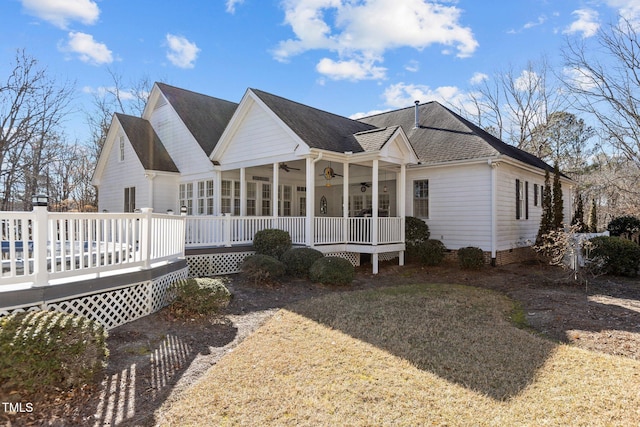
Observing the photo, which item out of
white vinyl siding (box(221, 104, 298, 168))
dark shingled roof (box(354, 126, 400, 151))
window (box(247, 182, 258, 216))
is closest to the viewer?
dark shingled roof (box(354, 126, 400, 151))

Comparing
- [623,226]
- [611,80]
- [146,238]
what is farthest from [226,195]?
[623,226]

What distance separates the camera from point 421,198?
1429 centimetres

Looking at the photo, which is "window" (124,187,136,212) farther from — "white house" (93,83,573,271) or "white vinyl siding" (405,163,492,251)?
"white vinyl siding" (405,163,492,251)

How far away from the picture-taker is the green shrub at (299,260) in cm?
994

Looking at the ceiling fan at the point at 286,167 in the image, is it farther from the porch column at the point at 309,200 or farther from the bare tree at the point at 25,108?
the bare tree at the point at 25,108

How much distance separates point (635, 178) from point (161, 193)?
75.6 ft

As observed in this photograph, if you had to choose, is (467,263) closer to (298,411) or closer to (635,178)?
(298,411)

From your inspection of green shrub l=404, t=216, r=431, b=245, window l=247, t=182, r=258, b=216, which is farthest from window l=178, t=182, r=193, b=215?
green shrub l=404, t=216, r=431, b=245

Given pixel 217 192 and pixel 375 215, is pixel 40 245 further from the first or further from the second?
pixel 217 192

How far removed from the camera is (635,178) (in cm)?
1822

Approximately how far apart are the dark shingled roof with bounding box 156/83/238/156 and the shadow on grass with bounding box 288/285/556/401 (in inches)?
401

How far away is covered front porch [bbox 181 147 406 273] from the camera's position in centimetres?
1120

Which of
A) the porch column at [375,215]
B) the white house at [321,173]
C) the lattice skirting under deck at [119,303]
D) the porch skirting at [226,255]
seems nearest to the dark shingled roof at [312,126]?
the white house at [321,173]

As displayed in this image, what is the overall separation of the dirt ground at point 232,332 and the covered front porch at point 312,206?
1.46 m
